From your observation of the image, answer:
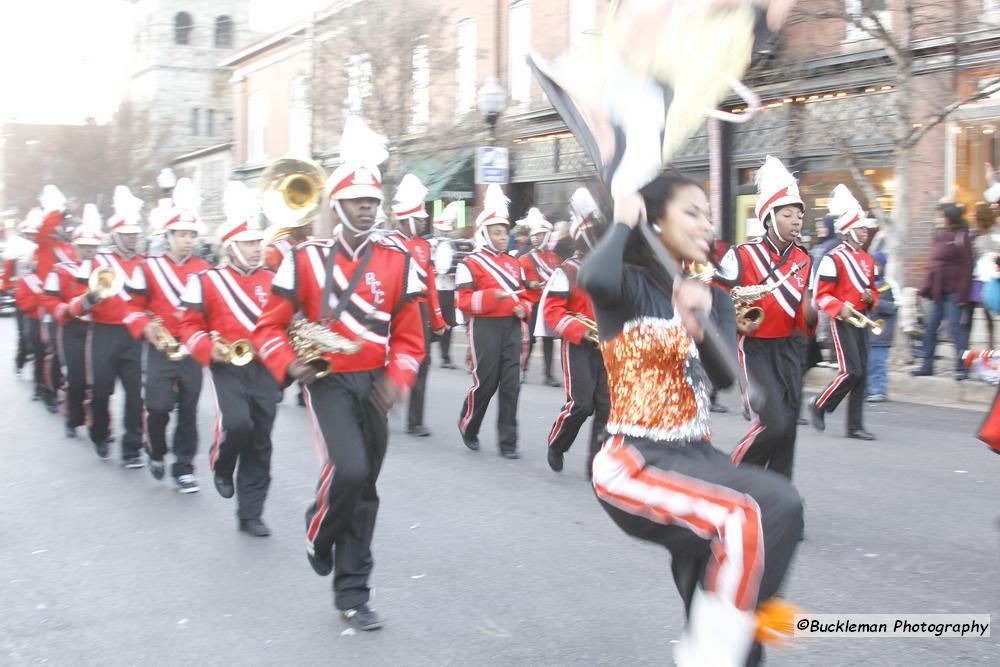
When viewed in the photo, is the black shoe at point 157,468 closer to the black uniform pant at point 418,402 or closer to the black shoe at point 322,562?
the black uniform pant at point 418,402

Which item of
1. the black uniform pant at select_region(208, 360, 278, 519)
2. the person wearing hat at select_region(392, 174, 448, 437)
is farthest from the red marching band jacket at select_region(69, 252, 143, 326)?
the person wearing hat at select_region(392, 174, 448, 437)

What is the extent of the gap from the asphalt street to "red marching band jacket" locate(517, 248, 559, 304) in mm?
2389

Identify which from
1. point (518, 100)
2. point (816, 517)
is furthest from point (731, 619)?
point (518, 100)

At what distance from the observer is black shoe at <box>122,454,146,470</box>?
9.32 metres

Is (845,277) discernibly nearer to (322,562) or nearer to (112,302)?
(322,562)

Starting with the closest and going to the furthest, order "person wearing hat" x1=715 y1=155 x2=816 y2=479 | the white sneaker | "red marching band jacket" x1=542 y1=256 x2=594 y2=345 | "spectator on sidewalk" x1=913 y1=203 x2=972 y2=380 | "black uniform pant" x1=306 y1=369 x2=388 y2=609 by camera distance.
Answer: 1. "black uniform pant" x1=306 y1=369 x2=388 y2=609
2. "person wearing hat" x1=715 y1=155 x2=816 y2=479
3. "red marching band jacket" x1=542 y1=256 x2=594 y2=345
4. the white sneaker
5. "spectator on sidewalk" x1=913 y1=203 x2=972 y2=380

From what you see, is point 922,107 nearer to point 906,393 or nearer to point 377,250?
point 906,393

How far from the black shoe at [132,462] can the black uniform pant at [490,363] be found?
2757mm

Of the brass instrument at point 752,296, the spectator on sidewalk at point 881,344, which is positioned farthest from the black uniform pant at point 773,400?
the spectator on sidewalk at point 881,344

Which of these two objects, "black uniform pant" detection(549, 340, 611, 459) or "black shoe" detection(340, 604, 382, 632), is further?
"black uniform pant" detection(549, 340, 611, 459)

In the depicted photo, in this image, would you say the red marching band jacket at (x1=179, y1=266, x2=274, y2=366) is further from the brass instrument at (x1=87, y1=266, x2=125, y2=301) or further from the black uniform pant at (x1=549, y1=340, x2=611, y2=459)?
the black uniform pant at (x1=549, y1=340, x2=611, y2=459)

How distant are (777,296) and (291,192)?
117 inches

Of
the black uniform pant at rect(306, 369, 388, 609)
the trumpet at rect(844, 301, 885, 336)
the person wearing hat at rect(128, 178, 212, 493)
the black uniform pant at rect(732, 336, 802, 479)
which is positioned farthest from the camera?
the trumpet at rect(844, 301, 885, 336)

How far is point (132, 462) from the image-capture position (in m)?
9.34
